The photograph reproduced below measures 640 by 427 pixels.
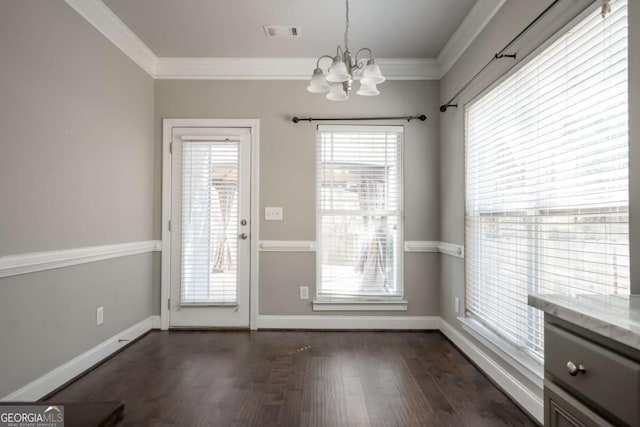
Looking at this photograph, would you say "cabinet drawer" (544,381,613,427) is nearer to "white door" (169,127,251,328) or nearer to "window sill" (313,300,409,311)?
"window sill" (313,300,409,311)

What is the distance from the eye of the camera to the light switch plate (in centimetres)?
331

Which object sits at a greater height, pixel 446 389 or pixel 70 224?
pixel 70 224

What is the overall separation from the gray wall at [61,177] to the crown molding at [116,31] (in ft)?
0.22

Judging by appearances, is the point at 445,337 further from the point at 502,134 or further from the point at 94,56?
the point at 94,56

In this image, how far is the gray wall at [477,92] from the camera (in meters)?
1.24

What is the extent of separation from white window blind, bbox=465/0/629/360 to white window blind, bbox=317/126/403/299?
0.85 metres

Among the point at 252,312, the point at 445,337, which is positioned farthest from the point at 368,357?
the point at 252,312

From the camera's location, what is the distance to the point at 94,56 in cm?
245

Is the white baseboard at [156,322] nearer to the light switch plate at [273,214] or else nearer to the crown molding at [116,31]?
the light switch plate at [273,214]

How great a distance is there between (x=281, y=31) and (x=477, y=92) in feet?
5.30

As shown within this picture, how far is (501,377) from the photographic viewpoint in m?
2.17

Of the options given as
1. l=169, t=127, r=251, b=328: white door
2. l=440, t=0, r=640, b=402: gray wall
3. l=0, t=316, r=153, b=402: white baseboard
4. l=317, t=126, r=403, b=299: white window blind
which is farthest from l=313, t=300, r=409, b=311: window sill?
l=0, t=316, r=153, b=402: white baseboard

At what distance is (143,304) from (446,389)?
2658mm
